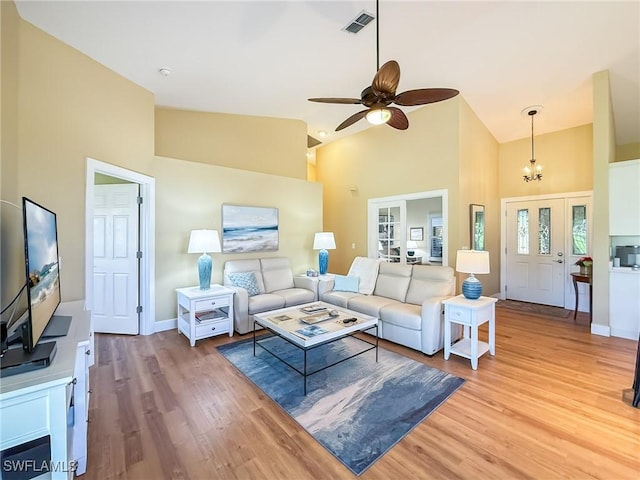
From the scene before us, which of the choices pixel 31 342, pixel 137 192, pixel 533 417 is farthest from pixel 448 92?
pixel 137 192

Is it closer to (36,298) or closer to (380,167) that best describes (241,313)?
(36,298)

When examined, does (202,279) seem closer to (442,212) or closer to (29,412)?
(29,412)

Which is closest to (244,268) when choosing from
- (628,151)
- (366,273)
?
(366,273)

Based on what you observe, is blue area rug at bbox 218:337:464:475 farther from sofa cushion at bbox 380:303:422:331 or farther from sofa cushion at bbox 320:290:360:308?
sofa cushion at bbox 320:290:360:308

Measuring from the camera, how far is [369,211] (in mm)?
6000

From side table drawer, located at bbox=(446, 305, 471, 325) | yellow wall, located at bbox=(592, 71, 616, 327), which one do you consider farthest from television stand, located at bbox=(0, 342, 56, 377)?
yellow wall, located at bbox=(592, 71, 616, 327)

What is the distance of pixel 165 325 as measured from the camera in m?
3.94

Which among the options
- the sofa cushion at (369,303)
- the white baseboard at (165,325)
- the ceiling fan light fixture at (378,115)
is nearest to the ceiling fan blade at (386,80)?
the ceiling fan light fixture at (378,115)

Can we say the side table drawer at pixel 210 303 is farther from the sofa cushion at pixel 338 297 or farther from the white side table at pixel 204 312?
the sofa cushion at pixel 338 297

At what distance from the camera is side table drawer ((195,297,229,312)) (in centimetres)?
348

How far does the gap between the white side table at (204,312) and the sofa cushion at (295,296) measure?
0.80 metres

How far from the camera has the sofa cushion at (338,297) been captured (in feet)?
12.9

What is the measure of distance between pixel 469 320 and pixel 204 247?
10.7 ft

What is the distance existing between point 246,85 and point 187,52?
3.27 feet
